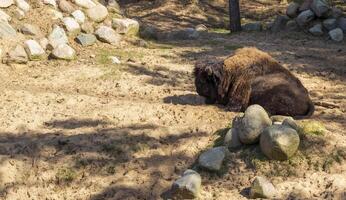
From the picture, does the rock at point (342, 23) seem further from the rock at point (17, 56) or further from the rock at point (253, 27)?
the rock at point (17, 56)

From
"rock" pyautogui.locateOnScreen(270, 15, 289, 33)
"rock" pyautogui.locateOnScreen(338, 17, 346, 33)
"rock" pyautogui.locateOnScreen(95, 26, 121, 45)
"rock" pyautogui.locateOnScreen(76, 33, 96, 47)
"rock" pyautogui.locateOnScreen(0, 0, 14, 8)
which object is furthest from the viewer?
"rock" pyautogui.locateOnScreen(270, 15, 289, 33)

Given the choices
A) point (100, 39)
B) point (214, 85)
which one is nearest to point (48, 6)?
point (100, 39)

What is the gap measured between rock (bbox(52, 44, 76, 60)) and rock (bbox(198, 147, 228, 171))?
17.3 feet

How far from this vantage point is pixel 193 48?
491 inches

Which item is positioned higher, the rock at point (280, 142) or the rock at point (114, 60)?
the rock at point (280, 142)

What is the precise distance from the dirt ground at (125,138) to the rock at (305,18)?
5.24m

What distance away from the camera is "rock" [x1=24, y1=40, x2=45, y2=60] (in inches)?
400

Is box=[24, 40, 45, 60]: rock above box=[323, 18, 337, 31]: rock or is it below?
above

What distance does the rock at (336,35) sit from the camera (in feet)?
44.1

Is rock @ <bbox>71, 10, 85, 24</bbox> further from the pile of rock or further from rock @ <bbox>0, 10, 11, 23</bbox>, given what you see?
rock @ <bbox>0, 10, 11, 23</bbox>

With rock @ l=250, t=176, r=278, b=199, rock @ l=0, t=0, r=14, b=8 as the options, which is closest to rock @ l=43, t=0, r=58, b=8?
rock @ l=0, t=0, r=14, b=8

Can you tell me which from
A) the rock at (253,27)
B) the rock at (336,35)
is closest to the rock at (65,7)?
the rock at (253,27)

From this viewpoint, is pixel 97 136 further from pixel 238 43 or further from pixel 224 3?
pixel 224 3

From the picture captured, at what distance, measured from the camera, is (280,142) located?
5.53 metres
